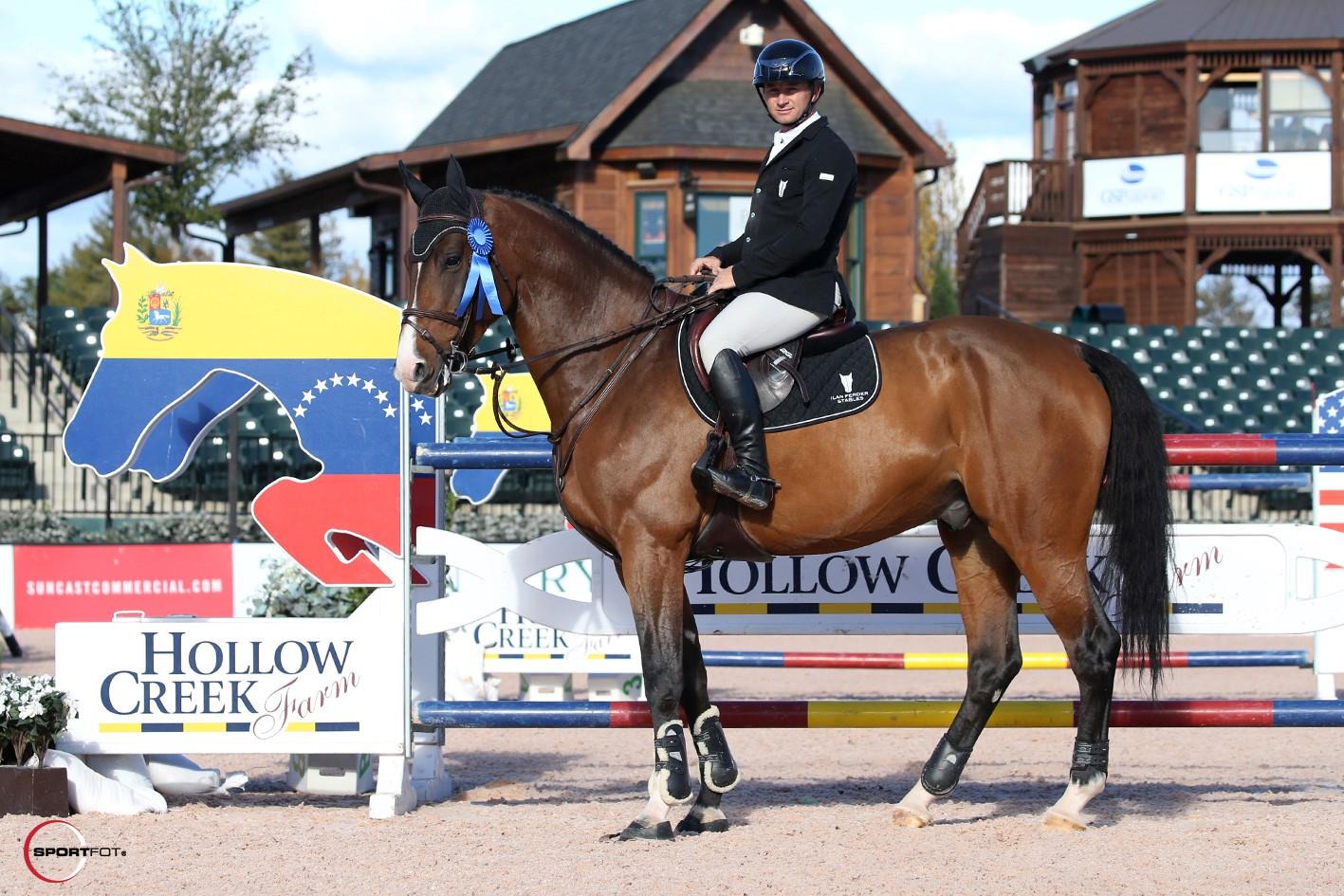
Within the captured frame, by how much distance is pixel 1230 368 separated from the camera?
2598 cm

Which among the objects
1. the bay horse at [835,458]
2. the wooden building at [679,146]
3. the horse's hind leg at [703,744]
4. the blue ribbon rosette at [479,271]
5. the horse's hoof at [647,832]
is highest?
the wooden building at [679,146]

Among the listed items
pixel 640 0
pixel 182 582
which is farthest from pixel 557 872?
pixel 640 0

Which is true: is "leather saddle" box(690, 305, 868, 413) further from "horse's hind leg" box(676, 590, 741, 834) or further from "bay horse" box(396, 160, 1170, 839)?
"horse's hind leg" box(676, 590, 741, 834)

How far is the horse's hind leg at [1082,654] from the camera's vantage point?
5816 millimetres

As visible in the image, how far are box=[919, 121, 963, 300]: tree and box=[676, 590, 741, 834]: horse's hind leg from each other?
46.3 meters

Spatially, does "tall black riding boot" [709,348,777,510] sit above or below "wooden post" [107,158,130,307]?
below

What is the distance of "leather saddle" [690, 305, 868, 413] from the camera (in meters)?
5.77

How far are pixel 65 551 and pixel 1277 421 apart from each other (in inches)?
694

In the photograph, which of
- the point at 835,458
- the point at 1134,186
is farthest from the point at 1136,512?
the point at 1134,186

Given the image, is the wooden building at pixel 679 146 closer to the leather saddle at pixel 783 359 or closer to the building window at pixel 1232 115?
the building window at pixel 1232 115

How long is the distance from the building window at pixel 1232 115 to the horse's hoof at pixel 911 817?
2879 cm

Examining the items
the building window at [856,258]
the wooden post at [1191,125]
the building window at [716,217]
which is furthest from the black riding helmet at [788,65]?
the wooden post at [1191,125]

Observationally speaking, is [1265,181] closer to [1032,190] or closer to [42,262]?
[1032,190]

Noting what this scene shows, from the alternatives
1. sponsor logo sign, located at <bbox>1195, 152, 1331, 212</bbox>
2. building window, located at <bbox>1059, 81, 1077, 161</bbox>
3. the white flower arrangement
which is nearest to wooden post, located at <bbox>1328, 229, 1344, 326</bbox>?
sponsor logo sign, located at <bbox>1195, 152, 1331, 212</bbox>
